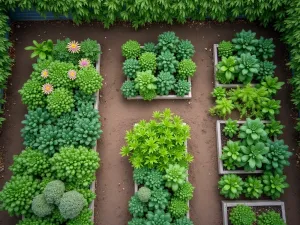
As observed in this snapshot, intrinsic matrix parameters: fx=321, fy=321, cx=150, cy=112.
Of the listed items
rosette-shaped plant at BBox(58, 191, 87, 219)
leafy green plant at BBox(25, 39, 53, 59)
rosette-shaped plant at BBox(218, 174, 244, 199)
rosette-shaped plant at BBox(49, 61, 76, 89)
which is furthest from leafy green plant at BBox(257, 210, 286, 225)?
leafy green plant at BBox(25, 39, 53, 59)

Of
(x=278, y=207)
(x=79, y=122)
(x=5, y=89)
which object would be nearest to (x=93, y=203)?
(x=79, y=122)

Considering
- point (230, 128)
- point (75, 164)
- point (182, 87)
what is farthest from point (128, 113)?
point (230, 128)

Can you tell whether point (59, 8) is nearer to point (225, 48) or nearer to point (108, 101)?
point (108, 101)

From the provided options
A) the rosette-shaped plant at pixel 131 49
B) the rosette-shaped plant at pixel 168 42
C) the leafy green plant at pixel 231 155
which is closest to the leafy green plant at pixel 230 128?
the leafy green plant at pixel 231 155

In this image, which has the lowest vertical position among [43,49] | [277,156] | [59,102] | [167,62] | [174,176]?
[174,176]

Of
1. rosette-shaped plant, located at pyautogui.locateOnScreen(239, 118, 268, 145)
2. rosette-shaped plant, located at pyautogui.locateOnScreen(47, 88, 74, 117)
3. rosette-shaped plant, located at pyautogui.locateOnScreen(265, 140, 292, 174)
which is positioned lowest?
rosette-shaped plant, located at pyautogui.locateOnScreen(265, 140, 292, 174)

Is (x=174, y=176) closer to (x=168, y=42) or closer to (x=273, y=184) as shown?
(x=273, y=184)

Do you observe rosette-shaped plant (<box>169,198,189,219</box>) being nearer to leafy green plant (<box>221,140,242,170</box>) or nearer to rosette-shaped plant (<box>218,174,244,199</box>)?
rosette-shaped plant (<box>218,174,244,199</box>)
